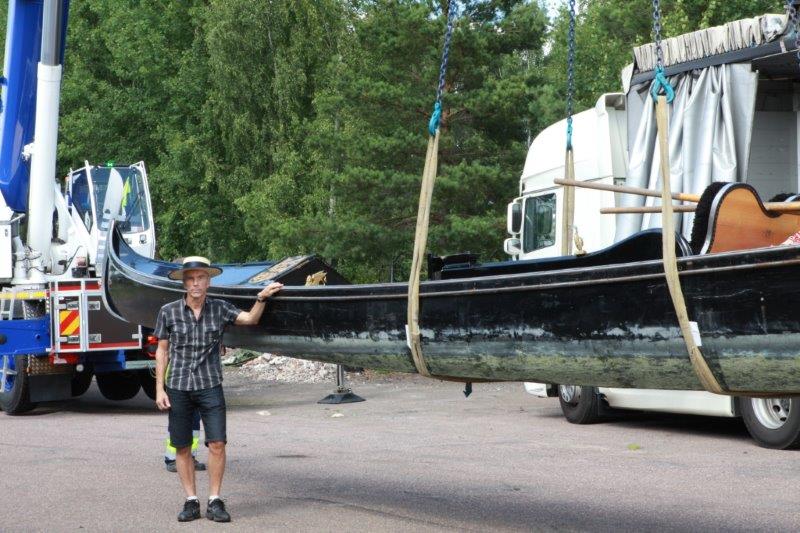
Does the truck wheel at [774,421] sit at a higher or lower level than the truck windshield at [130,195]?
lower

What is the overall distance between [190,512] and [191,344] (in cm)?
111

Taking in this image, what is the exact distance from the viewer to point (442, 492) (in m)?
8.23

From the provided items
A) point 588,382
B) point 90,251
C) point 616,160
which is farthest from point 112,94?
point 588,382

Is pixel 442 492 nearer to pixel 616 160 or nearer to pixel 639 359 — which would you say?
pixel 639 359

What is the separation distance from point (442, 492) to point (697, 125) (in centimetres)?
505

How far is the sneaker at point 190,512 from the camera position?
24.1 feet

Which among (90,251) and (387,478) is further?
(90,251)

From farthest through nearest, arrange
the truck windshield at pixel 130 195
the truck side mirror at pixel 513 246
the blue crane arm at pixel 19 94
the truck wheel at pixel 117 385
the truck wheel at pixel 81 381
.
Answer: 1. the truck windshield at pixel 130 195
2. the truck wheel at pixel 117 385
3. the truck wheel at pixel 81 381
4. the blue crane arm at pixel 19 94
5. the truck side mirror at pixel 513 246

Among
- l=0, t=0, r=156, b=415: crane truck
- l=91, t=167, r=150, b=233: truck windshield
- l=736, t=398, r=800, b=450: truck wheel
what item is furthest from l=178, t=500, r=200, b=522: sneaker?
l=91, t=167, r=150, b=233: truck windshield

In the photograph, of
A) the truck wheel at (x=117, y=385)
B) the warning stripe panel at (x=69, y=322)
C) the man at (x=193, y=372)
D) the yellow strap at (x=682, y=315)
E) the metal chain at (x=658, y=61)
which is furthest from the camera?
the truck wheel at (x=117, y=385)

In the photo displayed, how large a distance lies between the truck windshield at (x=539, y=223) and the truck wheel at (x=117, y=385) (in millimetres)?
6367

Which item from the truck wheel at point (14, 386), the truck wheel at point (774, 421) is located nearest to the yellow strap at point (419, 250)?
the truck wheel at point (774, 421)

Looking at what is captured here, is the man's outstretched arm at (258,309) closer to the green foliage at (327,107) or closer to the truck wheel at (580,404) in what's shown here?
the truck wheel at (580,404)

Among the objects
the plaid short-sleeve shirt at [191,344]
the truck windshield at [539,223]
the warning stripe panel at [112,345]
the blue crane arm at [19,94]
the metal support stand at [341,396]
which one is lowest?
the metal support stand at [341,396]
